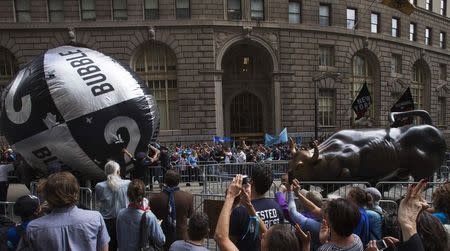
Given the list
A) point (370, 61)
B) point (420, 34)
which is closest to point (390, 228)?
point (370, 61)

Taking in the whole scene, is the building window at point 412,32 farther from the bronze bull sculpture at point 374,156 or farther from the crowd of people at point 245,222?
the crowd of people at point 245,222

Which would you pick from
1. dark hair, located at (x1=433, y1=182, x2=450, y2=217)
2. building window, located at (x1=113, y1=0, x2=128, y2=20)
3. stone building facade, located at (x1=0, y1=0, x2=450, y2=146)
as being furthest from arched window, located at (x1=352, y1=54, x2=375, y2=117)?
dark hair, located at (x1=433, y1=182, x2=450, y2=217)

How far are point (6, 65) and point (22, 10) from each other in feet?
14.1

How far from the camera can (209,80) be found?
29625mm

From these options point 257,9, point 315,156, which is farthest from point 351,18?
point 315,156

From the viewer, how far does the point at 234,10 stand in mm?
31156

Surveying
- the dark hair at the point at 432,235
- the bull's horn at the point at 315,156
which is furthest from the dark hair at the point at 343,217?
the bull's horn at the point at 315,156

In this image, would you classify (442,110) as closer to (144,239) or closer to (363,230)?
(363,230)

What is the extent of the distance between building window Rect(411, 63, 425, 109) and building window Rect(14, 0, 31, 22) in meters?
36.8

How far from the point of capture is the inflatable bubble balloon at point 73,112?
902cm

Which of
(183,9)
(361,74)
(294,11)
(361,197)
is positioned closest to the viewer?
(361,197)

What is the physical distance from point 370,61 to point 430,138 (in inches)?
1086

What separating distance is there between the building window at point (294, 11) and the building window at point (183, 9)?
8.47 meters

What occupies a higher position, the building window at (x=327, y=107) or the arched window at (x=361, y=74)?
the arched window at (x=361, y=74)
